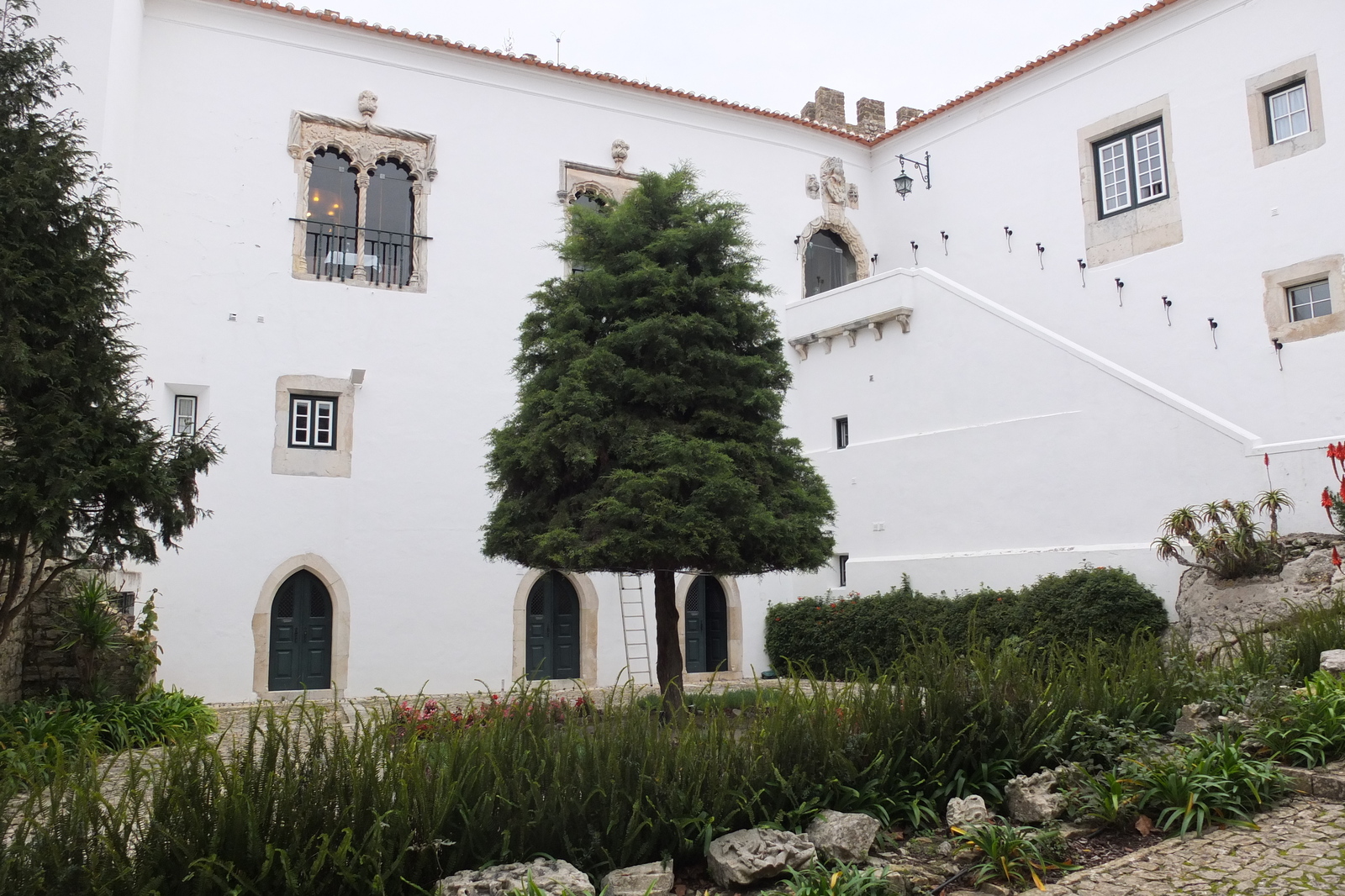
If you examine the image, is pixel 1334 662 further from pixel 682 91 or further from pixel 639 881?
pixel 682 91

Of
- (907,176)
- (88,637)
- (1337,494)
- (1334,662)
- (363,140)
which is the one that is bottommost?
(1334,662)

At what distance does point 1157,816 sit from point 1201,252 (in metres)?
10.8

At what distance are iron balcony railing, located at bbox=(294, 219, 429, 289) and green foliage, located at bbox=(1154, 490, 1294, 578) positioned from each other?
10.0 meters

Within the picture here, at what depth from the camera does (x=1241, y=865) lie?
4164 mm

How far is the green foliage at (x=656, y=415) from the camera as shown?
7902mm

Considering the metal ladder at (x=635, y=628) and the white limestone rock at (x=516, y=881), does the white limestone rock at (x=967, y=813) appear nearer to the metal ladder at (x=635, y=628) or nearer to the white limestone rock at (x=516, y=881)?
the white limestone rock at (x=516, y=881)

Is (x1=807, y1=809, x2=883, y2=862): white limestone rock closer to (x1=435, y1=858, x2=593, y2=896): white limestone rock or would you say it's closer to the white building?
(x1=435, y1=858, x2=593, y2=896): white limestone rock

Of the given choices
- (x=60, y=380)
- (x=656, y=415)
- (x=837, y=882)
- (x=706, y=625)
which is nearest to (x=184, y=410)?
(x=60, y=380)

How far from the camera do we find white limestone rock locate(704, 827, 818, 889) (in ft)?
13.6

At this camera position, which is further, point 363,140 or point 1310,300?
point 363,140

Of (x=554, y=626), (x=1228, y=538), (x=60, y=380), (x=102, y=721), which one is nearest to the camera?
(x=60, y=380)

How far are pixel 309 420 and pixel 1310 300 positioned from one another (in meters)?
12.3

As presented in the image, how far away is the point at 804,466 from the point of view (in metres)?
8.97

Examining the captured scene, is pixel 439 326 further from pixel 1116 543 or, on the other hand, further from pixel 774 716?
pixel 774 716
